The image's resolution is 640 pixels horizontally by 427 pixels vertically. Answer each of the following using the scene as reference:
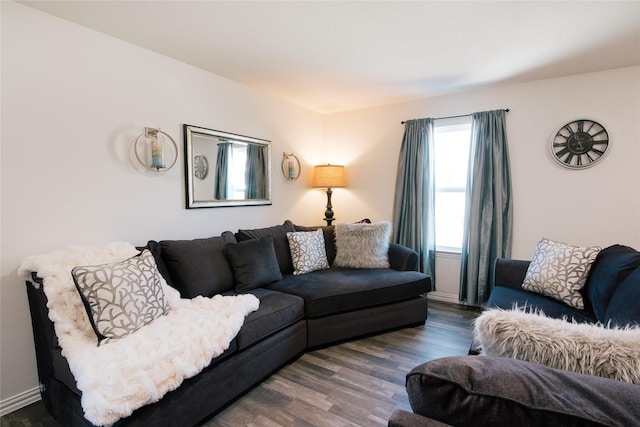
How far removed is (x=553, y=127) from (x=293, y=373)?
3.35 m

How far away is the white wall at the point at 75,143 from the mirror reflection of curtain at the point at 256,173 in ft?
1.81

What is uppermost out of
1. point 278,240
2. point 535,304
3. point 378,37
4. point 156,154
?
point 378,37

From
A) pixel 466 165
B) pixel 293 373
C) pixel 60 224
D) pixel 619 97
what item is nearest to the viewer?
pixel 60 224

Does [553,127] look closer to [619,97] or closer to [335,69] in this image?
[619,97]

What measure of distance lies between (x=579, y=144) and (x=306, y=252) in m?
2.85

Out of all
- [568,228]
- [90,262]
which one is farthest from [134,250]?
[568,228]

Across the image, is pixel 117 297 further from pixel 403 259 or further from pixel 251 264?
pixel 403 259

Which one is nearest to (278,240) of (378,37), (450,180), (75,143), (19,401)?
(75,143)

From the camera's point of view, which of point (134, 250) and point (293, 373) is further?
point (293, 373)

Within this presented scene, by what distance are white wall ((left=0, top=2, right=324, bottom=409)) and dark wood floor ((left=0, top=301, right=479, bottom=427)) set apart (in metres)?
1.05

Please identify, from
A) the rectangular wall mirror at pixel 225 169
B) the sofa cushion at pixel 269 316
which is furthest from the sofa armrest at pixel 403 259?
the rectangular wall mirror at pixel 225 169

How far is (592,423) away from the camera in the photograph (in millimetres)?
563

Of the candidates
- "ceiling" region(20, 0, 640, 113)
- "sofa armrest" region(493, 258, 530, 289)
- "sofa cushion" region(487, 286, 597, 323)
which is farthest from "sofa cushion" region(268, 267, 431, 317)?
"ceiling" region(20, 0, 640, 113)

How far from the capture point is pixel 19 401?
6.29ft
